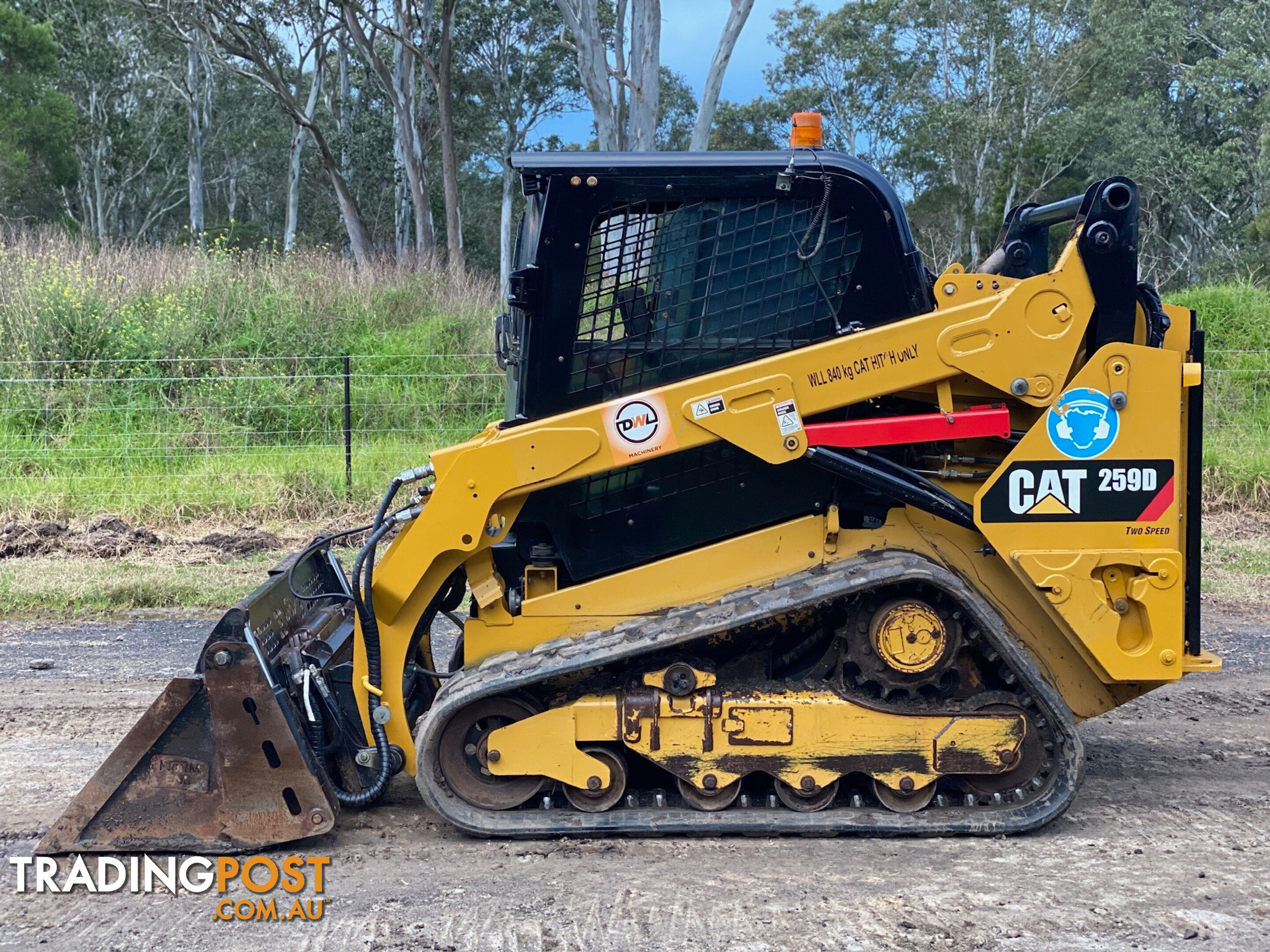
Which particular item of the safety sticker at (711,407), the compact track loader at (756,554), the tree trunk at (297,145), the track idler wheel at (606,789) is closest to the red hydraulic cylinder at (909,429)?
the compact track loader at (756,554)

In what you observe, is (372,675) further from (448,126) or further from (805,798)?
(448,126)

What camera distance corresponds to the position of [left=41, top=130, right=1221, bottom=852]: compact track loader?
158 inches

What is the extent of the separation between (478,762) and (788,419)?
169 centimetres

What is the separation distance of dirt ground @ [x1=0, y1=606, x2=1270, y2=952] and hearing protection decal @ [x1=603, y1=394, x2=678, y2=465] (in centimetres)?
141

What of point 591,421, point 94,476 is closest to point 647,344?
point 591,421

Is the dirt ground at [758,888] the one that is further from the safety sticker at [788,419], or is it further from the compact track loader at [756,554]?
the safety sticker at [788,419]

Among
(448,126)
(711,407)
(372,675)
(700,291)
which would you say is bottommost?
(372,675)

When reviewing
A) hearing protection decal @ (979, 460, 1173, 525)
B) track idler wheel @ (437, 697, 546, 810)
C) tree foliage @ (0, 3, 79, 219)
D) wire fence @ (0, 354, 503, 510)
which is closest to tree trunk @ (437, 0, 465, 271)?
wire fence @ (0, 354, 503, 510)

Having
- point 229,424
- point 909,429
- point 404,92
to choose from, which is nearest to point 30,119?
point 404,92

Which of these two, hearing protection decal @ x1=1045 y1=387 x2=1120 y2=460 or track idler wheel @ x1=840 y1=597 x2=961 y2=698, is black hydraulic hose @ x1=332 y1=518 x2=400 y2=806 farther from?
hearing protection decal @ x1=1045 y1=387 x2=1120 y2=460

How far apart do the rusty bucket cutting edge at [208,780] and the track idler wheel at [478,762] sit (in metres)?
0.46

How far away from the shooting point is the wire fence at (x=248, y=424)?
10.5 m

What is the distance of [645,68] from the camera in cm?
1706

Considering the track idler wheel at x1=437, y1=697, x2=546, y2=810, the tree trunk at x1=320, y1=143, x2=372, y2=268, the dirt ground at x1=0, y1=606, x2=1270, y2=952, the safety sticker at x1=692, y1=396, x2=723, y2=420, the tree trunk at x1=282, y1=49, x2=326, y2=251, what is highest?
the tree trunk at x1=282, y1=49, x2=326, y2=251
